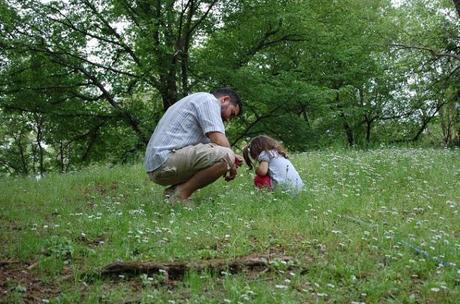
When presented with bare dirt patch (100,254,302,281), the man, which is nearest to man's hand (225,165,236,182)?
the man

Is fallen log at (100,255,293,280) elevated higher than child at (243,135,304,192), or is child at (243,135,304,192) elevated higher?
child at (243,135,304,192)

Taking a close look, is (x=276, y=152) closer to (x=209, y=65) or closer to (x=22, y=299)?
(x=22, y=299)

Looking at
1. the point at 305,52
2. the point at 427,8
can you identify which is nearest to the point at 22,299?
the point at 305,52

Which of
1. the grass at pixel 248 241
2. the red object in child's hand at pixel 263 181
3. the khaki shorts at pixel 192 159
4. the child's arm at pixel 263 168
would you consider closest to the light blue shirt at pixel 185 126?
the khaki shorts at pixel 192 159

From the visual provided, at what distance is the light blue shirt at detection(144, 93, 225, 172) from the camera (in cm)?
668

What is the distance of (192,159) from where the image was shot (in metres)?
6.68

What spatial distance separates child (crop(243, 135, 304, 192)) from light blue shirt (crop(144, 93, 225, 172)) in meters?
1.05

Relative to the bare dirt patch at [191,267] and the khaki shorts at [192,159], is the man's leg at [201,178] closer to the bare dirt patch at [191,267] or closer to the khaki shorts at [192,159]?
the khaki shorts at [192,159]

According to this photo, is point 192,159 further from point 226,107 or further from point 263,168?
point 263,168

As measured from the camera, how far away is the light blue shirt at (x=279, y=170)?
24.3 feet

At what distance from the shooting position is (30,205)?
284 inches

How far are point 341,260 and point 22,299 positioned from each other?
2.51 meters

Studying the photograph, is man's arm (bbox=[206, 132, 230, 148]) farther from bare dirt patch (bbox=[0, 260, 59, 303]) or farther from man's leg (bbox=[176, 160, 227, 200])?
bare dirt patch (bbox=[0, 260, 59, 303])

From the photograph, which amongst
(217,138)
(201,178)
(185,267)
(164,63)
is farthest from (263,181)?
(164,63)
